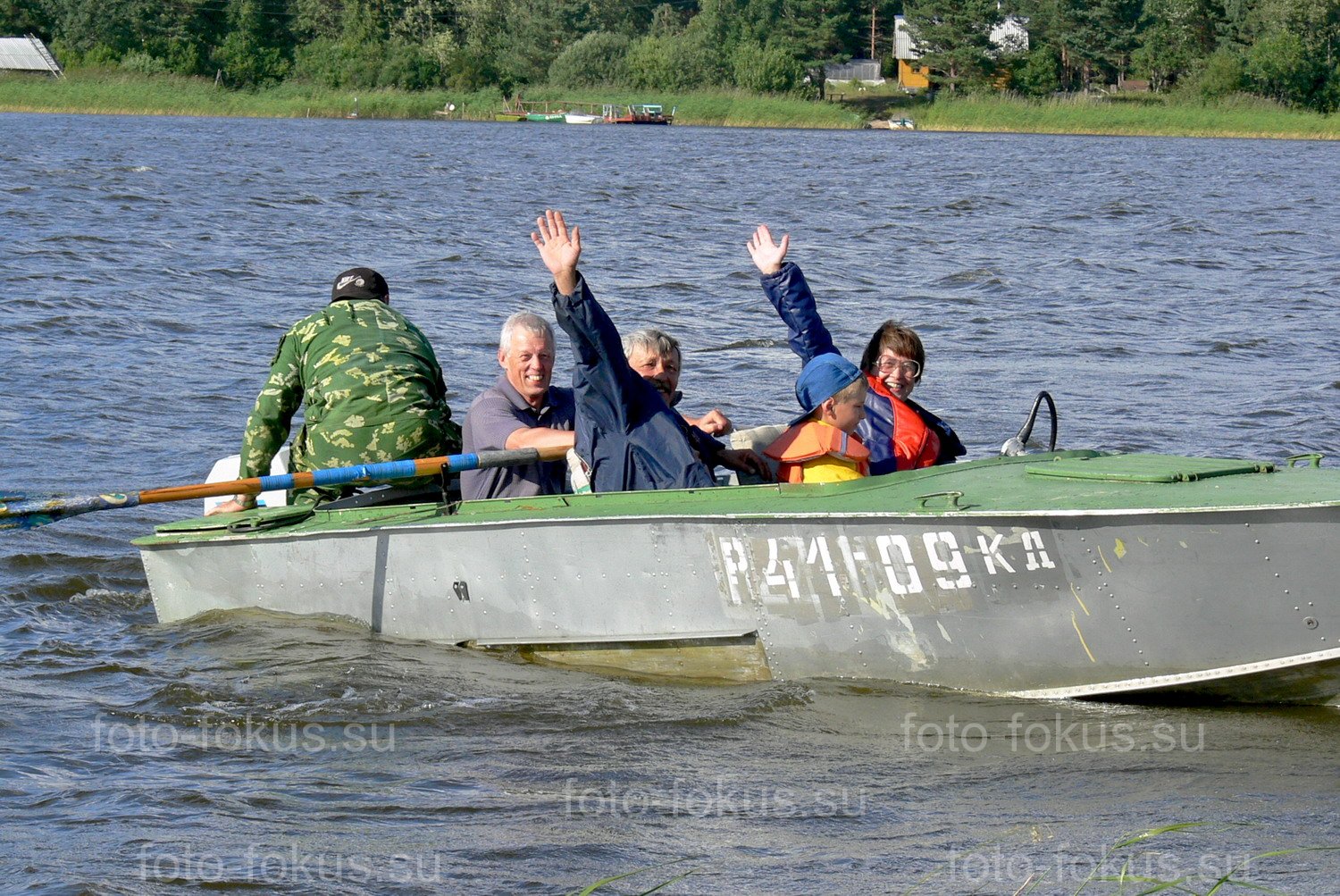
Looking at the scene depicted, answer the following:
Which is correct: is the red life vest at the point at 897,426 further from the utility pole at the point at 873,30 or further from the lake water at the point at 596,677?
the utility pole at the point at 873,30

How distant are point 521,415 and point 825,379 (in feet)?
5.24

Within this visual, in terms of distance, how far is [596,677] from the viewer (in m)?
6.36

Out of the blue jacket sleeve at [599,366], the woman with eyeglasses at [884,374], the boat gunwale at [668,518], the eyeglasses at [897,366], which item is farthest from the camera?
the eyeglasses at [897,366]

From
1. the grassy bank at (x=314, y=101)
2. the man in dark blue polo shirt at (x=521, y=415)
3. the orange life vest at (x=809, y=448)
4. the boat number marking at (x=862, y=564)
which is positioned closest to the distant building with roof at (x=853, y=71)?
the grassy bank at (x=314, y=101)

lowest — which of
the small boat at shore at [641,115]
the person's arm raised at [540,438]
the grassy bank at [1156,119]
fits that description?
the person's arm raised at [540,438]

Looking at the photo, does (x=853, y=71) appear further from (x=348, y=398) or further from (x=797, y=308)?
(x=348, y=398)

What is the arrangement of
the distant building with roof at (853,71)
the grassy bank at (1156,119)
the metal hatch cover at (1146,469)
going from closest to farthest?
the metal hatch cover at (1146,469)
the grassy bank at (1156,119)
the distant building with roof at (853,71)

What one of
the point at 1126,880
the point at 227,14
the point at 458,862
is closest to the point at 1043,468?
the point at 1126,880

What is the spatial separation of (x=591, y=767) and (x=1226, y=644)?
2143 millimetres

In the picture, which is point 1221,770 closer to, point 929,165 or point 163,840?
point 163,840

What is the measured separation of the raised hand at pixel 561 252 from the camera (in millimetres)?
5754

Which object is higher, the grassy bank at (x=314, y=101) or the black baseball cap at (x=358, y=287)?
the grassy bank at (x=314, y=101)

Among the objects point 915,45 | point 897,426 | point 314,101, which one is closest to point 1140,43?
point 915,45

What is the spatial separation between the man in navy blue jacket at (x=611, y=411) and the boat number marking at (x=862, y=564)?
0.48 m
